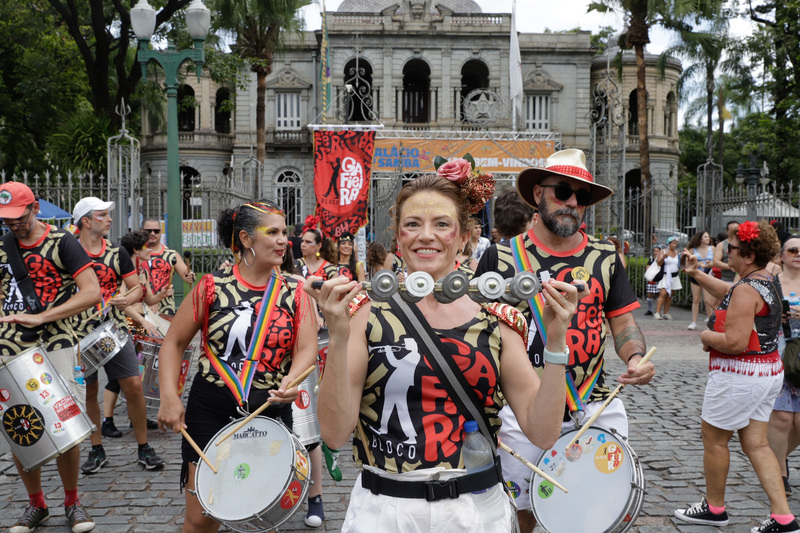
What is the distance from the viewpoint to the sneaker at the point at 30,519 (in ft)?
15.8

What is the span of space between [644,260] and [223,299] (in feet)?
65.4

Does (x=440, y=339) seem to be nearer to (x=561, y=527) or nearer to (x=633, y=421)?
(x=561, y=527)

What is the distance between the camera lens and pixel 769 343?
4852mm

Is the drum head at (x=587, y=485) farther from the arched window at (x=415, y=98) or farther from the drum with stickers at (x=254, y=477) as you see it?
the arched window at (x=415, y=98)

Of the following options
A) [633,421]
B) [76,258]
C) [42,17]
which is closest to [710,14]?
[633,421]

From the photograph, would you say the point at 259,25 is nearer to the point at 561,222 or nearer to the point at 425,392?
the point at 561,222

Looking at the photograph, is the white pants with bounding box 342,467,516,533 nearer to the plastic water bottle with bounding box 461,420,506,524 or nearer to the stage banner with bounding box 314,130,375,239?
the plastic water bottle with bounding box 461,420,506,524

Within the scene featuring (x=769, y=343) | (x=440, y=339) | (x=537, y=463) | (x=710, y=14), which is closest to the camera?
(x=440, y=339)

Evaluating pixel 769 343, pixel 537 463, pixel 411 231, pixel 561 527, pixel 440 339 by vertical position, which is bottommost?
pixel 561 527

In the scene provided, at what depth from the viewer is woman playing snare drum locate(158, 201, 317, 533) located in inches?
149

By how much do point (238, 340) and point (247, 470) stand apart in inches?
28.4

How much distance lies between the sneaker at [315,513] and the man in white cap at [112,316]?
1.82m

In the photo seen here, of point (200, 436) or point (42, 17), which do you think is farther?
point (42, 17)

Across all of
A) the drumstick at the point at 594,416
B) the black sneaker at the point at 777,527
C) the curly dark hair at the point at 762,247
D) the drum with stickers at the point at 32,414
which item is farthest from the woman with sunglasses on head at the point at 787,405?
the drum with stickers at the point at 32,414
